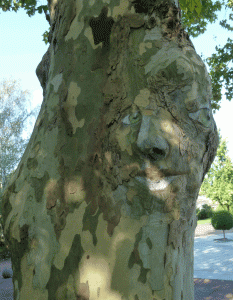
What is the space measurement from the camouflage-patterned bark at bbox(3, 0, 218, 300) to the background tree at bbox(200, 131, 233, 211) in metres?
27.1

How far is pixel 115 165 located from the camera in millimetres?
1468

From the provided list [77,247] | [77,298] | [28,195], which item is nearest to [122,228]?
[77,247]

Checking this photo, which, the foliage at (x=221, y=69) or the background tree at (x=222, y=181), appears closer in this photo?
→ the foliage at (x=221, y=69)

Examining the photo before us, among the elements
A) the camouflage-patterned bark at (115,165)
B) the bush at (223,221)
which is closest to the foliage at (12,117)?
the bush at (223,221)

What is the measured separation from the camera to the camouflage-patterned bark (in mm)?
1389

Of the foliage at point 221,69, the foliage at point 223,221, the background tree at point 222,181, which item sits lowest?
the foliage at point 223,221

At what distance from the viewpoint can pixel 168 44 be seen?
166 cm

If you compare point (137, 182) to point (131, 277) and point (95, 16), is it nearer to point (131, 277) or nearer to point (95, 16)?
point (131, 277)

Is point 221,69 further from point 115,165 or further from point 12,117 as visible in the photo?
point 12,117

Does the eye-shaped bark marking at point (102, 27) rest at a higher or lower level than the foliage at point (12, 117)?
lower

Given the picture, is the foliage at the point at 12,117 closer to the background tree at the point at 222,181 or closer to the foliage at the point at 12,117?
the foliage at the point at 12,117

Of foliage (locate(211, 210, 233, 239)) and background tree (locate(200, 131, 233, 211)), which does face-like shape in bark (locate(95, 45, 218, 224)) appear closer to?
foliage (locate(211, 210, 233, 239))

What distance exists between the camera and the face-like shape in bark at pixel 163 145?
1412 mm

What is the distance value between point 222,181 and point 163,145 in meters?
28.1
